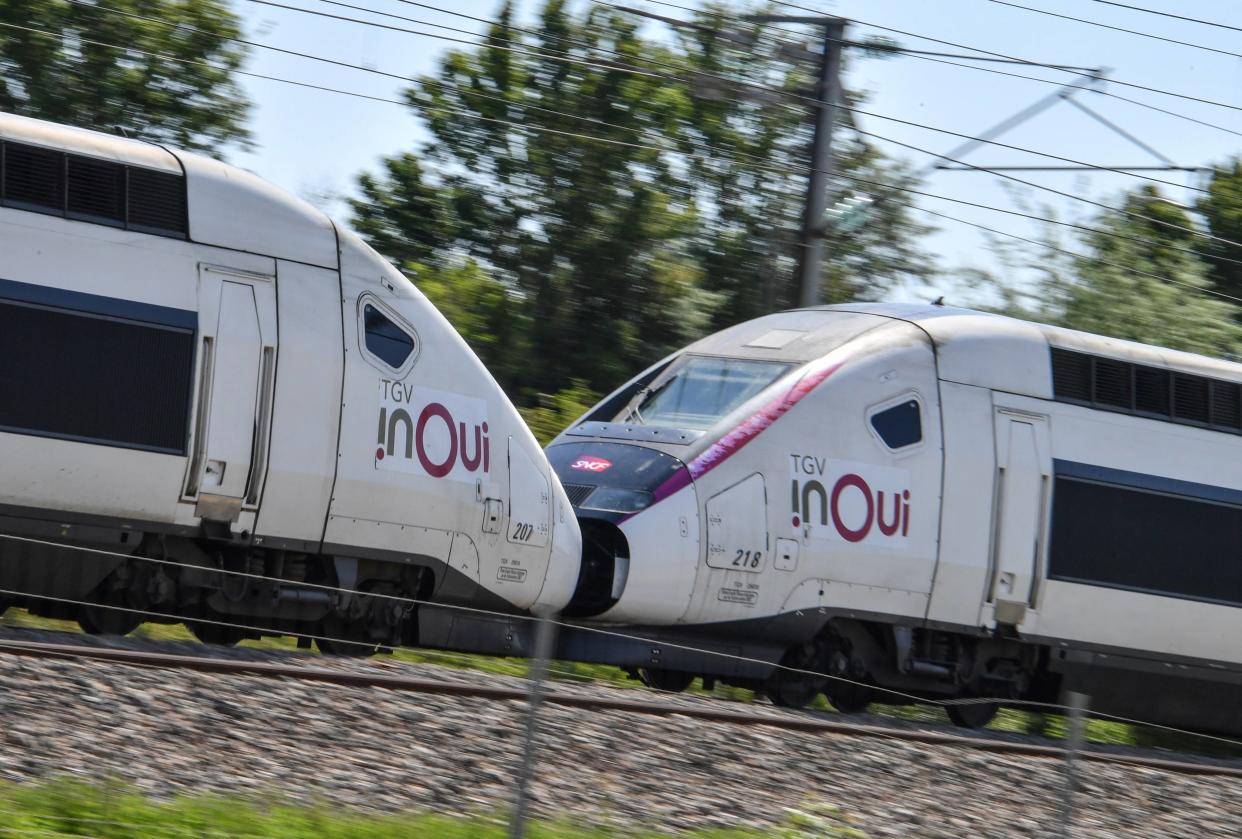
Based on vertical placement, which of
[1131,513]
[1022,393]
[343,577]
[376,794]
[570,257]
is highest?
[570,257]

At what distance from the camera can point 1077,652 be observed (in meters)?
13.2

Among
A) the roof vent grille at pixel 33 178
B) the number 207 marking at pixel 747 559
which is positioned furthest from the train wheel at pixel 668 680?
the roof vent grille at pixel 33 178

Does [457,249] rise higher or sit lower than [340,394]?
higher

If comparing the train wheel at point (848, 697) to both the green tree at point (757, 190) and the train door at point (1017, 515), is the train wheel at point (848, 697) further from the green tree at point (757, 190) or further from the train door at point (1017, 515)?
the green tree at point (757, 190)

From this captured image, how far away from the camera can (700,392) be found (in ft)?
41.4

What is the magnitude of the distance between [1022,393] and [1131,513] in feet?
4.85

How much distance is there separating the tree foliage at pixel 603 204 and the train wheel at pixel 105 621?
16.7 m

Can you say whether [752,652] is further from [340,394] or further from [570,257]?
[570,257]

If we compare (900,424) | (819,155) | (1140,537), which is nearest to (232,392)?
(900,424)

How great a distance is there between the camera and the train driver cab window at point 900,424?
12.4 metres

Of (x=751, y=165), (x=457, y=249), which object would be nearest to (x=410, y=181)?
(x=457, y=249)

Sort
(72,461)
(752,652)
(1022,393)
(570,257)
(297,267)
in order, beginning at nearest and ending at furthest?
(72,461) < (297,267) < (752,652) < (1022,393) < (570,257)

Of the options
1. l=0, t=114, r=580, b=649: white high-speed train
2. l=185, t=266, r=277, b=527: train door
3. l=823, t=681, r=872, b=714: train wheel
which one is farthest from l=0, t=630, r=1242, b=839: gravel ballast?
l=823, t=681, r=872, b=714: train wheel

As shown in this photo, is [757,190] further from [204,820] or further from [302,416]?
[204,820]
